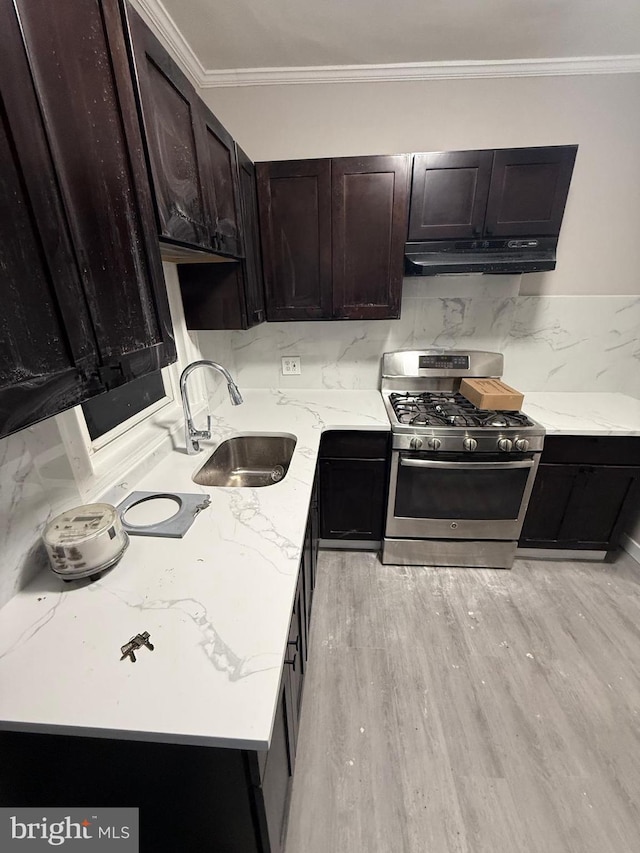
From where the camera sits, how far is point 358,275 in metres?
1.81

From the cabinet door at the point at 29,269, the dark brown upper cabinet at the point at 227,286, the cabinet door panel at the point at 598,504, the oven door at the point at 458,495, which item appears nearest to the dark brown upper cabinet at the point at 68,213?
the cabinet door at the point at 29,269

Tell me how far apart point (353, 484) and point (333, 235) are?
1.37 meters

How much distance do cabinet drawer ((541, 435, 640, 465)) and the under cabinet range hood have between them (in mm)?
886

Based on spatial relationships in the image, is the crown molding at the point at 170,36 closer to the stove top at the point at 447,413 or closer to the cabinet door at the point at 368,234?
the cabinet door at the point at 368,234

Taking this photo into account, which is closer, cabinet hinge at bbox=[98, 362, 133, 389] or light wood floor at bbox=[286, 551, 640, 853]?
cabinet hinge at bbox=[98, 362, 133, 389]

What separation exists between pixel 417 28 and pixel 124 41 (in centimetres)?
152

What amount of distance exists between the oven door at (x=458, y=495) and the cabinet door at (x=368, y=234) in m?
0.86

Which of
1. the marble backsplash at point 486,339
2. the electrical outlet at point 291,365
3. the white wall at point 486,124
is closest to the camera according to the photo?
the white wall at point 486,124

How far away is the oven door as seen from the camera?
177 cm

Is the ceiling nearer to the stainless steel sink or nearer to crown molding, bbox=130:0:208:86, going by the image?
crown molding, bbox=130:0:208:86

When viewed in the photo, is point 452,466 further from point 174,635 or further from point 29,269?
point 29,269

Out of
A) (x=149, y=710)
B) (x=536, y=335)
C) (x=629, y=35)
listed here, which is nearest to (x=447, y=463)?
(x=536, y=335)

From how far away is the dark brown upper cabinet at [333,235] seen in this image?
1.65 metres

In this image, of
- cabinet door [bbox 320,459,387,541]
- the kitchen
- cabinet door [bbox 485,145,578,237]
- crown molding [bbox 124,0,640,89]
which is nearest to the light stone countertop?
the kitchen
